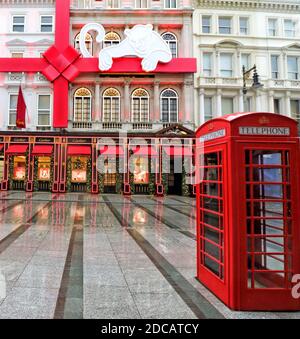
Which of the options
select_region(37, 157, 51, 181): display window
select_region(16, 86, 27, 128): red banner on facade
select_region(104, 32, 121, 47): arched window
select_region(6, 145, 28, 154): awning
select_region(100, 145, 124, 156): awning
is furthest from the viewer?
select_region(104, 32, 121, 47): arched window

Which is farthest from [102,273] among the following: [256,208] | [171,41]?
[171,41]

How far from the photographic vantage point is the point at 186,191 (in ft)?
80.4

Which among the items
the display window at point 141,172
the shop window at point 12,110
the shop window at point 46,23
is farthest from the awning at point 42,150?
the shop window at point 46,23

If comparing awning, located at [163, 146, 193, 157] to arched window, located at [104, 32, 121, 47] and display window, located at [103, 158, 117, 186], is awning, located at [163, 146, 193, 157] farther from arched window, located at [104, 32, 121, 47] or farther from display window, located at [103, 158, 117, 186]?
arched window, located at [104, 32, 121, 47]

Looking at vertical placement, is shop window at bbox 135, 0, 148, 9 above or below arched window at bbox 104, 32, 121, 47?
above

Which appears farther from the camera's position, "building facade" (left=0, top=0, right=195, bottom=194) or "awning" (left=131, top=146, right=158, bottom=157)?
"building facade" (left=0, top=0, right=195, bottom=194)

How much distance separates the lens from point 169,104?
25797mm

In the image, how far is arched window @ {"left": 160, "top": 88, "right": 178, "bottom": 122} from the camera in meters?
25.7

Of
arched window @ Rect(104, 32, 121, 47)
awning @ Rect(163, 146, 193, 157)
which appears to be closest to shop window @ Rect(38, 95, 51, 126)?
arched window @ Rect(104, 32, 121, 47)

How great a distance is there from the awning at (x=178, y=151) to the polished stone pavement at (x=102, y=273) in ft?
45.0

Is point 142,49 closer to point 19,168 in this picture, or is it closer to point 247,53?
point 247,53

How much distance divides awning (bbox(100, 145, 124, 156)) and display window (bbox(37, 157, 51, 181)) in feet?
16.0

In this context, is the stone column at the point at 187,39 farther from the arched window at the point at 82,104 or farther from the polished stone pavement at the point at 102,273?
the polished stone pavement at the point at 102,273
